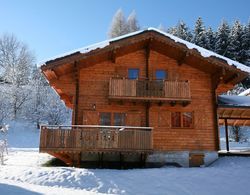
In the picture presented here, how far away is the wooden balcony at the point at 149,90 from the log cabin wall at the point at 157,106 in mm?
915

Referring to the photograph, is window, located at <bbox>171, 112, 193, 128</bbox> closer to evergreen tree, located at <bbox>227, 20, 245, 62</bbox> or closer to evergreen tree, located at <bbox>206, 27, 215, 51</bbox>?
evergreen tree, located at <bbox>227, 20, 245, 62</bbox>

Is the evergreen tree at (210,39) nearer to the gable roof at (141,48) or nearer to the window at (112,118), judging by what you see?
the gable roof at (141,48)

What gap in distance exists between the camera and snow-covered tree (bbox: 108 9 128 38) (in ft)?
210

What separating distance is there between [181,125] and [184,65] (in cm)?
408

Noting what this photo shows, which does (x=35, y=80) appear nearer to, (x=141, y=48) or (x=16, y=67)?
(x=16, y=67)

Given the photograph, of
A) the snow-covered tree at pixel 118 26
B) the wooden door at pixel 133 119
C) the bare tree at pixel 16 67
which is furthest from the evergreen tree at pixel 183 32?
the wooden door at pixel 133 119

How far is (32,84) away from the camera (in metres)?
49.2

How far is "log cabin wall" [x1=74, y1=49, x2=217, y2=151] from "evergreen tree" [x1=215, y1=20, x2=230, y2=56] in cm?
3417

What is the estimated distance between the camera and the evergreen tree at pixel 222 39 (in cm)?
5516

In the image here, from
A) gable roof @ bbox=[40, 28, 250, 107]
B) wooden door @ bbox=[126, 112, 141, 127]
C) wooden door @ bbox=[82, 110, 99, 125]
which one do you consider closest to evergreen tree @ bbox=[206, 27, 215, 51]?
gable roof @ bbox=[40, 28, 250, 107]

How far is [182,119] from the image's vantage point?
21.9 m

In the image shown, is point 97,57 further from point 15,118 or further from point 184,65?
point 15,118

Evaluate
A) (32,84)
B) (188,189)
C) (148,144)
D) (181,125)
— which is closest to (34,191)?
(188,189)

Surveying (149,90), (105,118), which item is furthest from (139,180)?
(149,90)
